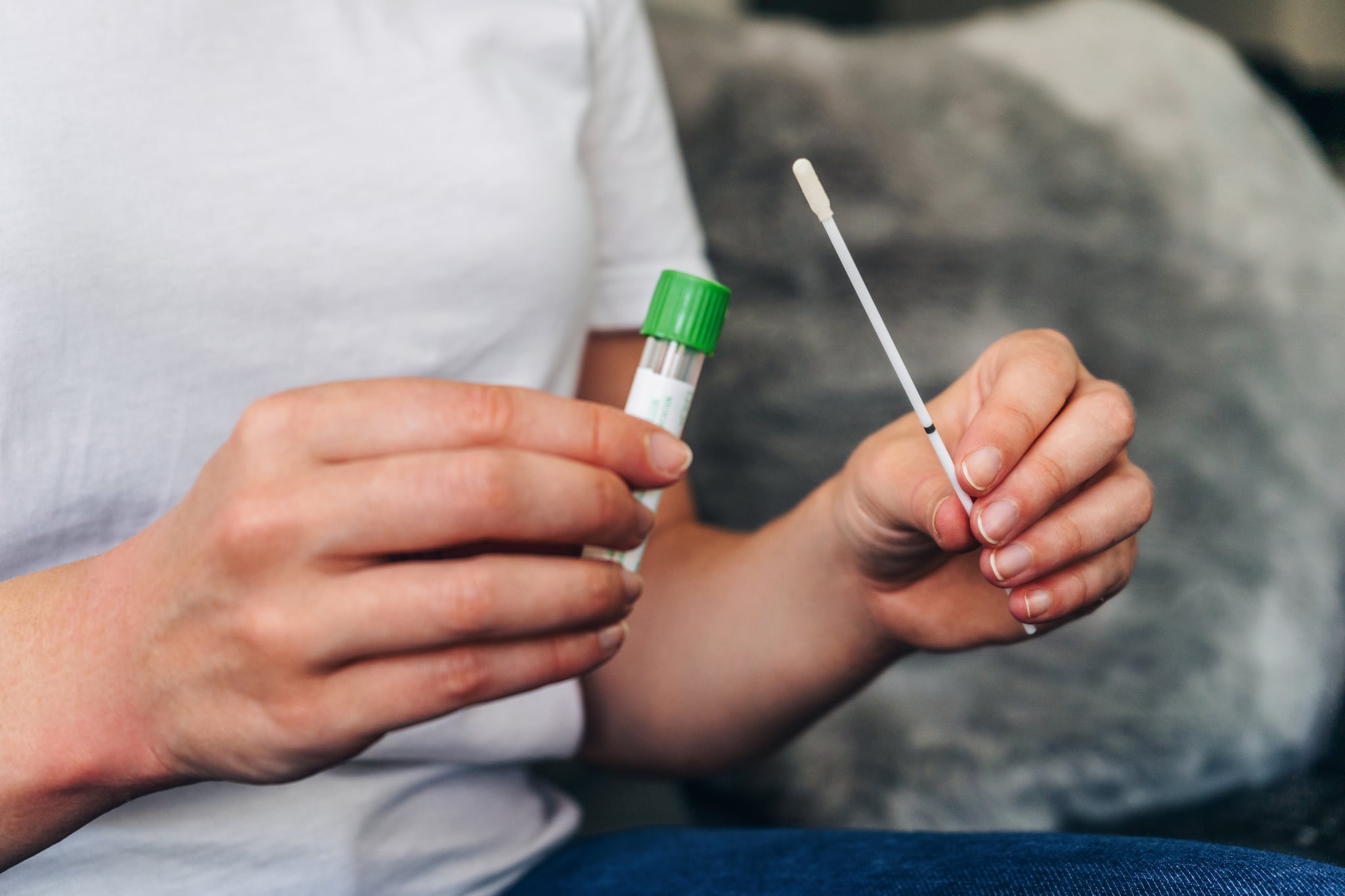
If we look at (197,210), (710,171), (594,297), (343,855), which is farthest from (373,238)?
(710,171)

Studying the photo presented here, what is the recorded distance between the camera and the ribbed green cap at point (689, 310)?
37 centimetres

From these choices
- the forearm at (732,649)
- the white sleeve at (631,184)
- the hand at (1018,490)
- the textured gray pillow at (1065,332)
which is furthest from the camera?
the textured gray pillow at (1065,332)

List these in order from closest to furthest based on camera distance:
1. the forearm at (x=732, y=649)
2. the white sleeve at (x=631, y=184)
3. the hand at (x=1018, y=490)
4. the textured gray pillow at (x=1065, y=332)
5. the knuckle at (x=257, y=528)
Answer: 1. the knuckle at (x=257, y=528)
2. the hand at (x=1018, y=490)
3. the forearm at (x=732, y=649)
4. the white sleeve at (x=631, y=184)
5. the textured gray pillow at (x=1065, y=332)

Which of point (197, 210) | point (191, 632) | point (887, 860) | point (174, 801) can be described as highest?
point (197, 210)

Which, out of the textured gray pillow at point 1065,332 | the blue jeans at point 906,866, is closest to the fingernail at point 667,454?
the blue jeans at point 906,866

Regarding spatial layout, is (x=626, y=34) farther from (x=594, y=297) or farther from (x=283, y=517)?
(x=283, y=517)

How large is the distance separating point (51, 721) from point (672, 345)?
26cm

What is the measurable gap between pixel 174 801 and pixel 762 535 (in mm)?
326

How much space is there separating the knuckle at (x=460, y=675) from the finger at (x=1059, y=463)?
201 millimetres

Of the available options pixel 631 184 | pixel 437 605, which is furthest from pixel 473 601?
pixel 631 184

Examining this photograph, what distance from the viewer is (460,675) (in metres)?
0.30

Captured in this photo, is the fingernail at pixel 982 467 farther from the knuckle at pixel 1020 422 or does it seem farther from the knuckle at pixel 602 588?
the knuckle at pixel 602 588

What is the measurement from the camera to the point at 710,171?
896mm

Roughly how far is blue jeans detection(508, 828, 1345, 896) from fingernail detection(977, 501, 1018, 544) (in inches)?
5.7
